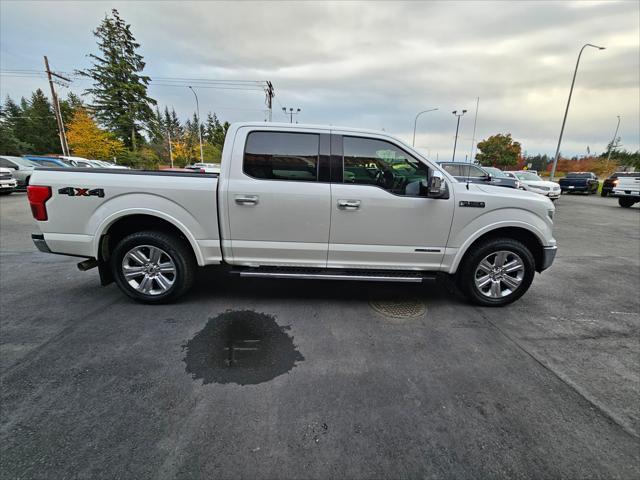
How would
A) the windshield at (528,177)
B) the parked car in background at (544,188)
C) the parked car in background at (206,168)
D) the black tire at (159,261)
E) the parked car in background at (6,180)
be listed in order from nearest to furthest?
1. the black tire at (159,261)
2. the parked car in background at (206,168)
3. the parked car in background at (6,180)
4. the parked car in background at (544,188)
5. the windshield at (528,177)

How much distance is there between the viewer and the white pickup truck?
10.7ft

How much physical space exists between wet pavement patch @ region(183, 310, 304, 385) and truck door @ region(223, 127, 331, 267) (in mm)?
857

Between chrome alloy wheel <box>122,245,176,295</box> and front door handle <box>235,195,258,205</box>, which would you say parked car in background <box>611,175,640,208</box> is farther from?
chrome alloy wheel <box>122,245,176,295</box>

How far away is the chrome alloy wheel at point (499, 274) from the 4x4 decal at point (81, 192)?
4.47m

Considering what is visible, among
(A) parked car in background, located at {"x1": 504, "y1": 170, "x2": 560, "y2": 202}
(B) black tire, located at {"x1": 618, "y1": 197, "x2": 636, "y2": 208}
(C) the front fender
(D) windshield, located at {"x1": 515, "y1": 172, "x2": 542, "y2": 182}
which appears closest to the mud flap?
(C) the front fender

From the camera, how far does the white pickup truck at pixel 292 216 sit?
10.7 ft

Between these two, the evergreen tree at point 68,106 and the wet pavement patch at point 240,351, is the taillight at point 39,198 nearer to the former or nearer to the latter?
the wet pavement patch at point 240,351

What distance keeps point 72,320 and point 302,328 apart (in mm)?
2502

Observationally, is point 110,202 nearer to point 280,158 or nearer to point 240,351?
point 280,158

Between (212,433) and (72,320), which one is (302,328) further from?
(72,320)

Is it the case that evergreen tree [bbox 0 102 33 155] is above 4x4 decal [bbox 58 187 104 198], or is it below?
above

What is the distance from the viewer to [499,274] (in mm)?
3633

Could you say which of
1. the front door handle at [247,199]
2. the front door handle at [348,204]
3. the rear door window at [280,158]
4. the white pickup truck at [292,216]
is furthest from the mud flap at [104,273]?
the front door handle at [348,204]

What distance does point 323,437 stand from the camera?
187cm
